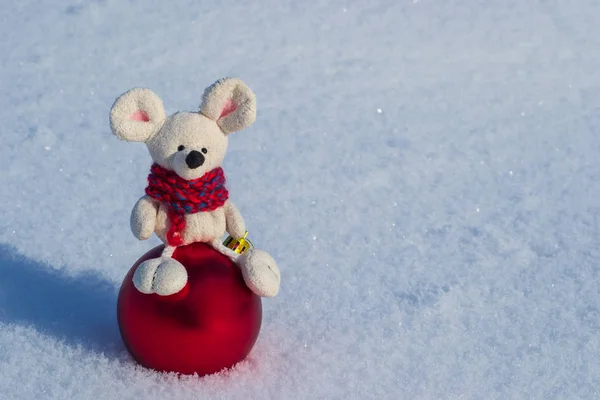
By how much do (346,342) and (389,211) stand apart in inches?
27.6

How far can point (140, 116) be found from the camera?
6.34 feet

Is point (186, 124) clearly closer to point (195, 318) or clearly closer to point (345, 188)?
point (195, 318)

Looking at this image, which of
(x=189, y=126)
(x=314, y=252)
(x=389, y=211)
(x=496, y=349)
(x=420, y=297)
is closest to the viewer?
(x=189, y=126)

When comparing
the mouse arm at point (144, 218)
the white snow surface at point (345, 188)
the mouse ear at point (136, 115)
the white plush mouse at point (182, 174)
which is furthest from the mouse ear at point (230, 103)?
the white snow surface at point (345, 188)

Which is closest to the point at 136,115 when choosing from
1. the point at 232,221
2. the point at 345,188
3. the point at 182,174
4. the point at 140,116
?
the point at 140,116

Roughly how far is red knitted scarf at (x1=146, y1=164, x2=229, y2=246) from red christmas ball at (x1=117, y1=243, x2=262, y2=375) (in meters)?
0.07

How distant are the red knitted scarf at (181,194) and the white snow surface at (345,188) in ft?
1.10

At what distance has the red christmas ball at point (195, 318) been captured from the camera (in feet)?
6.33

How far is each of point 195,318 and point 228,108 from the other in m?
0.44

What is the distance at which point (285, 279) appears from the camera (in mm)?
2436

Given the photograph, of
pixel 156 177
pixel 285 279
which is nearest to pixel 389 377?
pixel 285 279

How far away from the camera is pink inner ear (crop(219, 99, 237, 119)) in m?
1.95

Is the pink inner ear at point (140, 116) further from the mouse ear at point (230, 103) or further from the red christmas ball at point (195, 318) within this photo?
the red christmas ball at point (195, 318)

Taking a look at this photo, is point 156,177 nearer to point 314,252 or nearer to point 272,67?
point 314,252
